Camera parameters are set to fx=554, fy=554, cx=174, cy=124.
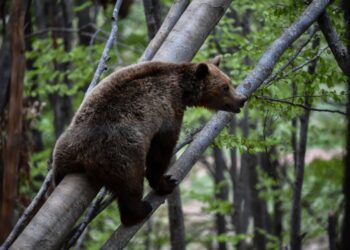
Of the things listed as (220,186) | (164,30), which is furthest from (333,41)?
(220,186)

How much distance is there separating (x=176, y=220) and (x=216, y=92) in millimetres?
2792

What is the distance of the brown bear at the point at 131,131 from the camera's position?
5.07 metres

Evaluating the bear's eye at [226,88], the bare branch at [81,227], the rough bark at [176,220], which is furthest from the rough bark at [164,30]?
the rough bark at [176,220]

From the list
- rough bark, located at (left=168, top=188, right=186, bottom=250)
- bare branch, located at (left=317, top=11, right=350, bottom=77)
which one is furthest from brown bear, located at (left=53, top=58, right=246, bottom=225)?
rough bark, located at (left=168, top=188, right=186, bottom=250)

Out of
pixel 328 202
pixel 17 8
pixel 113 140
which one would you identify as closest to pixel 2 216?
pixel 113 140

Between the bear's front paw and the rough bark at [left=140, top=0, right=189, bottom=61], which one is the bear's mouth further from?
the bear's front paw

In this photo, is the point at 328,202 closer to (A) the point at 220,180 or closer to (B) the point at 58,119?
(A) the point at 220,180

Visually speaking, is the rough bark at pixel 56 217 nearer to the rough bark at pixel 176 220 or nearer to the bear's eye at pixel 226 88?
the bear's eye at pixel 226 88

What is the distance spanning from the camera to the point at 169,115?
562cm

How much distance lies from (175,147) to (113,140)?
84 centimetres

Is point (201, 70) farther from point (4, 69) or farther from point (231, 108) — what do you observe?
point (4, 69)

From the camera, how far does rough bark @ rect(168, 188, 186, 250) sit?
826cm

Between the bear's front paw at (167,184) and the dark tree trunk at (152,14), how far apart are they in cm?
320

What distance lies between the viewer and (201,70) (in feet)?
19.6
